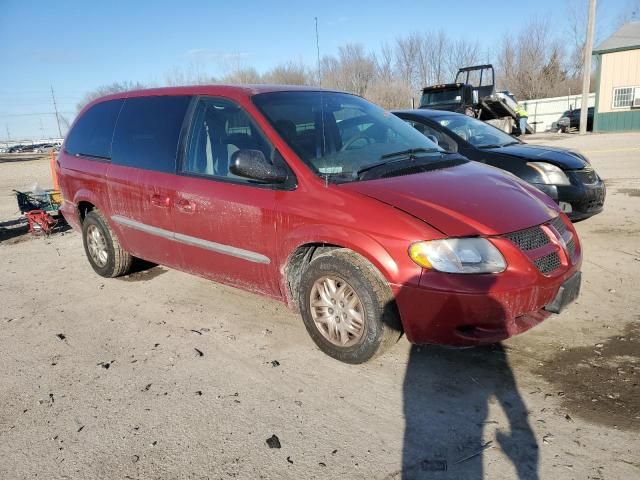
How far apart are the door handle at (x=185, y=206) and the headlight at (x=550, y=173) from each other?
396 centimetres

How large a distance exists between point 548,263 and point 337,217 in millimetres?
1321

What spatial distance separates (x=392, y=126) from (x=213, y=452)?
2.92 metres

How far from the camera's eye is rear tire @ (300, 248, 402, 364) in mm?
3049

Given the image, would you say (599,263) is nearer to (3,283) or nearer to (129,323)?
(129,323)

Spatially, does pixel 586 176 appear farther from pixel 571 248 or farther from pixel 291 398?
pixel 291 398

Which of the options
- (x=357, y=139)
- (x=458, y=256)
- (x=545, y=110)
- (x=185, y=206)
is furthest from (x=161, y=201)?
(x=545, y=110)

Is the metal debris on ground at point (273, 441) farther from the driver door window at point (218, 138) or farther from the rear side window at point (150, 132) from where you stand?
the rear side window at point (150, 132)

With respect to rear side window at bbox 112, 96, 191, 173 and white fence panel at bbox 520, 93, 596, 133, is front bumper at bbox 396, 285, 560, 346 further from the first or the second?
white fence panel at bbox 520, 93, 596, 133

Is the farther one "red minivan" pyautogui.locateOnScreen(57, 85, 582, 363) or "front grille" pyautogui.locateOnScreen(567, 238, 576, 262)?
"front grille" pyautogui.locateOnScreen(567, 238, 576, 262)

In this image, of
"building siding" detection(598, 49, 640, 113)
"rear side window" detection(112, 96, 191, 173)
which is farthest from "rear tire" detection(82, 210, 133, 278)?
"building siding" detection(598, 49, 640, 113)

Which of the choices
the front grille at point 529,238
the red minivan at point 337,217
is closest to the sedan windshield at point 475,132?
the red minivan at point 337,217

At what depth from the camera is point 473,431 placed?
2586 mm

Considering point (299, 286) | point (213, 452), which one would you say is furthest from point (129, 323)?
point (213, 452)

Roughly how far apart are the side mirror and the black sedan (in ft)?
10.3
